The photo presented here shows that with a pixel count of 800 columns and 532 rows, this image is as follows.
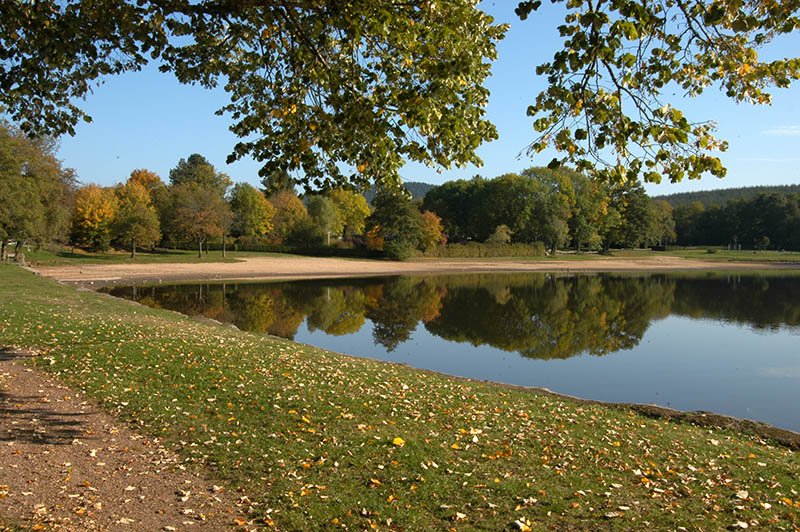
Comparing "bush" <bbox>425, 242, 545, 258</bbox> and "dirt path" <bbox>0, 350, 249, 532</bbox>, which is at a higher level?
"bush" <bbox>425, 242, 545, 258</bbox>

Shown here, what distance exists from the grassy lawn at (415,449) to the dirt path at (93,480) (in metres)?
0.31

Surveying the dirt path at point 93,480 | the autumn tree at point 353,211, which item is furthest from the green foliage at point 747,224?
the dirt path at point 93,480

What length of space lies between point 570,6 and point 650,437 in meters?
6.30

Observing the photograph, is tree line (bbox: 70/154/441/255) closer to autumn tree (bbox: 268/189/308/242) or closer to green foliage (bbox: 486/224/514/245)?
autumn tree (bbox: 268/189/308/242)

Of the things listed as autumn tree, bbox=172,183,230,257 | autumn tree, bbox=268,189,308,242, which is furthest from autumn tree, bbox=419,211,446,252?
autumn tree, bbox=172,183,230,257

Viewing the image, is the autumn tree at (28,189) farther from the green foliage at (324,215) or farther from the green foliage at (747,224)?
the green foliage at (747,224)

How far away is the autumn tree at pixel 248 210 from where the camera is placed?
257 feet

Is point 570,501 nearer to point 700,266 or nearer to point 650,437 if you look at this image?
point 650,437

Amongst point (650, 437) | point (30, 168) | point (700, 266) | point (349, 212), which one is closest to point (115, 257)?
point (30, 168)

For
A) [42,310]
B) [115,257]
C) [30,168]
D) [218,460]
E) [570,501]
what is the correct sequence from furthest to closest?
[115,257] < [30,168] < [42,310] < [218,460] < [570,501]

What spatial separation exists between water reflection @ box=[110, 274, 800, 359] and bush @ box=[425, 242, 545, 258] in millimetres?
35841

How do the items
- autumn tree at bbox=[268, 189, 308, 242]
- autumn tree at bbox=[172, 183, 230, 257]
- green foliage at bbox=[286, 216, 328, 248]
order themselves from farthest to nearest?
autumn tree at bbox=[268, 189, 308, 242], green foliage at bbox=[286, 216, 328, 248], autumn tree at bbox=[172, 183, 230, 257]

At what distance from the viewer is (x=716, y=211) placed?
136500 mm

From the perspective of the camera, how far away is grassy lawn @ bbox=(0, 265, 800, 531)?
5.42 meters
